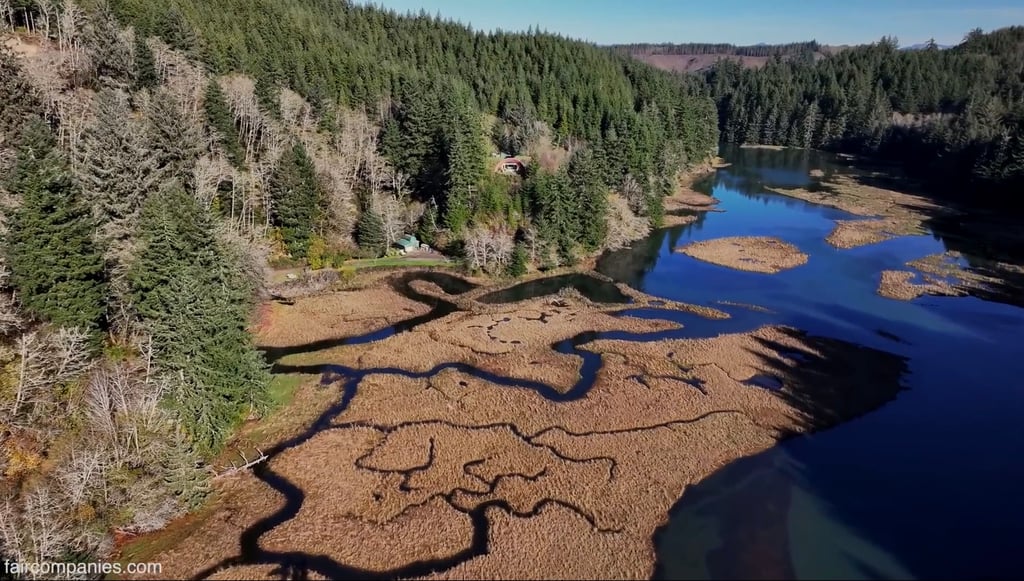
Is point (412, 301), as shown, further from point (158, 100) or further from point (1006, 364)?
point (1006, 364)

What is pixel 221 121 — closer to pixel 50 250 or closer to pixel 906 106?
pixel 50 250

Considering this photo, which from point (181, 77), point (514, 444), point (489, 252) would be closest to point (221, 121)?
point (181, 77)

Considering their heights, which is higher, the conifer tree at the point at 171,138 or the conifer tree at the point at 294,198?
the conifer tree at the point at 171,138

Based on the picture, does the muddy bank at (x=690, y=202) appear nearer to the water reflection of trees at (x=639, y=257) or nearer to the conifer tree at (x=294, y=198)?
the water reflection of trees at (x=639, y=257)

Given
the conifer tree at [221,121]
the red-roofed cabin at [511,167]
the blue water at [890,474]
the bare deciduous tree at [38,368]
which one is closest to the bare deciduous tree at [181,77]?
the conifer tree at [221,121]

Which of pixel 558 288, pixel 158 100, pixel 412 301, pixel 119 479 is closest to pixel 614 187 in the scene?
pixel 558 288

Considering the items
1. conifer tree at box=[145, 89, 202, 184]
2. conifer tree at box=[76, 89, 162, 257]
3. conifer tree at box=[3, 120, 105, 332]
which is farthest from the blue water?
conifer tree at box=[145, 89, 202, 184]
